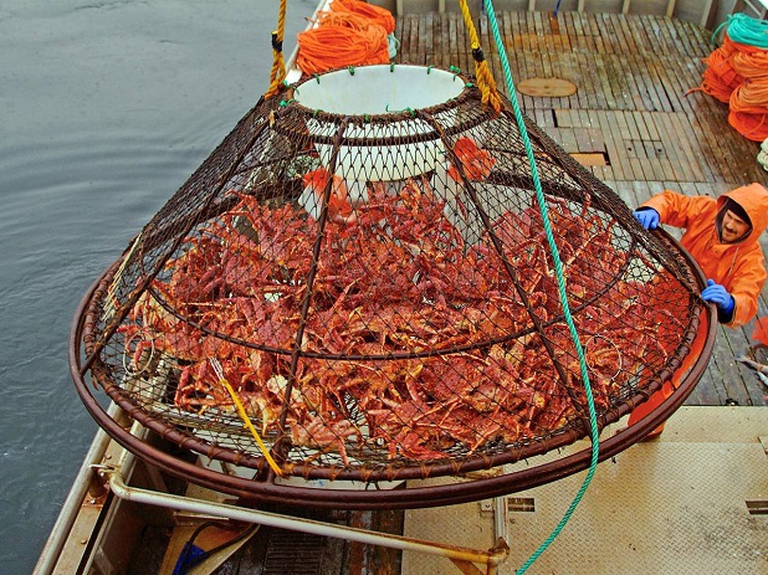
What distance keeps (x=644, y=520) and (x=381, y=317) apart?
2108 millimetres

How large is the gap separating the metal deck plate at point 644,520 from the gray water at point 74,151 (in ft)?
13.6

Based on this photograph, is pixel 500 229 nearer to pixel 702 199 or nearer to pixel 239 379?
pixel 239 379

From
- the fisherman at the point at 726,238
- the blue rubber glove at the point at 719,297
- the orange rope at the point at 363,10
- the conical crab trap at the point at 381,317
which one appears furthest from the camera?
the orange rope at the point at 363,10

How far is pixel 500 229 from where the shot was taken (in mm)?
2994

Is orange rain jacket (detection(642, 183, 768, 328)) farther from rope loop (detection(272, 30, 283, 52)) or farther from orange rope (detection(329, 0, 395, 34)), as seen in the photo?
orange rope (detection(329, 0, 395, 34))

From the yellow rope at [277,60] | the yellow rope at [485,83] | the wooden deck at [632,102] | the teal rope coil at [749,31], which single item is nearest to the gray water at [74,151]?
the wooden deck at [632,102]

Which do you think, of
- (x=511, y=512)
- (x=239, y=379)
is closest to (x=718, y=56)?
(x=511, y=512)

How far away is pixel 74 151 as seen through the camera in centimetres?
992

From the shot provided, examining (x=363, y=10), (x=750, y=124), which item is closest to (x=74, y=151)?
(x=363, y=10)

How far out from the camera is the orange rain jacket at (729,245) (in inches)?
130

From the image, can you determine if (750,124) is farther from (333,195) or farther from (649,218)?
(333,195)

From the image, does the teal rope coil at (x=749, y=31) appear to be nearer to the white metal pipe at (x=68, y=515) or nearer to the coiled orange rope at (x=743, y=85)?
the coiled orange rope at (x=743, y=85)

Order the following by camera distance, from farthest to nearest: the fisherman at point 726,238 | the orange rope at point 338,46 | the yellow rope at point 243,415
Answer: the orange rope at point 338,46, the fisherman at point 726,238, the yellow rope at point 243,415

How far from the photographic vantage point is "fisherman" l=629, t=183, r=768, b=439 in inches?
129
